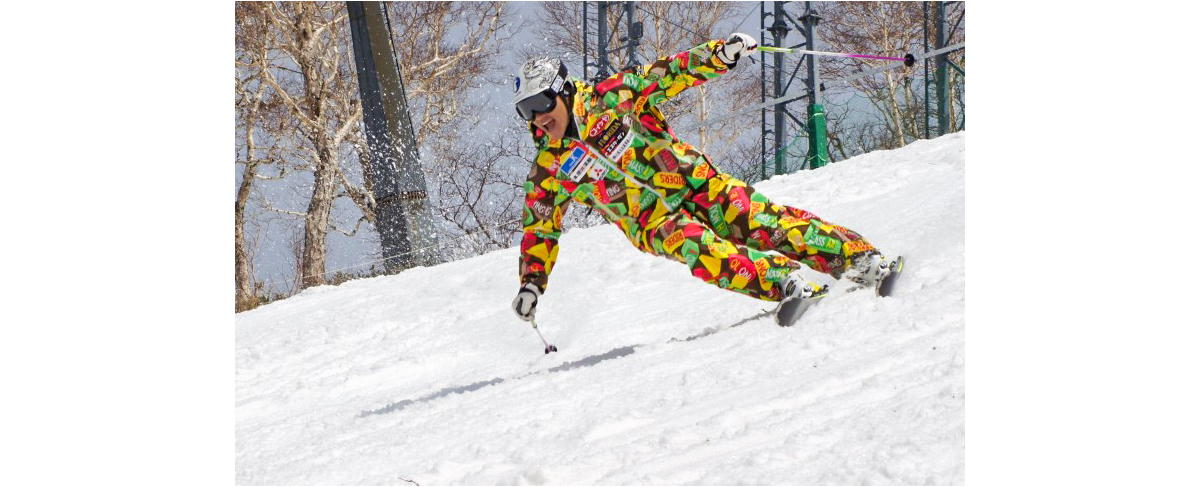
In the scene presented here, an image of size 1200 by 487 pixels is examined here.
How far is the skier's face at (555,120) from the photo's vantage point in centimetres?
379

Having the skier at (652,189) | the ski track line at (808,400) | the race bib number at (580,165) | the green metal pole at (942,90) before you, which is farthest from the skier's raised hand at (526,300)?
the green metal pole at (942,90)

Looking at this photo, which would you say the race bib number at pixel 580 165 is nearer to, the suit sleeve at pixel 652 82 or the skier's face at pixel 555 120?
the skier's face at pixel 555 120

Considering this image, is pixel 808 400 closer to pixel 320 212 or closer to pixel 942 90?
pixel 942 90

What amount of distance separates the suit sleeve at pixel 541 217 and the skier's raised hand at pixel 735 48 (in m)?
0.82

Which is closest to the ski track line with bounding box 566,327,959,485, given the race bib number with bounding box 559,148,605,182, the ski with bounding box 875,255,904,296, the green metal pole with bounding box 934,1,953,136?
the ski with bounding box 875,255,904,296

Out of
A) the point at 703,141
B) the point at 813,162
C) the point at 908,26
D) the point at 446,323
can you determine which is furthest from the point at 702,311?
the point at 908,26

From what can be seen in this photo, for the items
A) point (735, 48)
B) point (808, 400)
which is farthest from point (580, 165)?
point (808, 400)

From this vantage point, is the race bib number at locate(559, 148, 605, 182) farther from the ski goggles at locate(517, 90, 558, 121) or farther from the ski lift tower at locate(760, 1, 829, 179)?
Result: the ski lift tower at locate(760, 1, 829, 179)

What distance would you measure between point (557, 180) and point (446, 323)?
7.07 ft

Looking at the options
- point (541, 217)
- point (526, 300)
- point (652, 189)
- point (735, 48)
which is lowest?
point (526, 300)

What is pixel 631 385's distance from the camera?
2.96m

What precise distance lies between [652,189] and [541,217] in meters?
0.51

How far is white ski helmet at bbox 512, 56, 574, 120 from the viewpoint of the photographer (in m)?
3.70

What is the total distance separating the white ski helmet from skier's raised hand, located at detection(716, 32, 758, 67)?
2.12 feet
